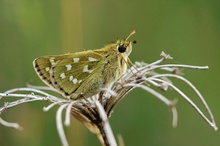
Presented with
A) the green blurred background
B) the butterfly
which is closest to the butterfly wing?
the butterfly

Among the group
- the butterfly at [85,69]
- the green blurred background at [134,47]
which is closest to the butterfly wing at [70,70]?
the butterfly at [85,69]

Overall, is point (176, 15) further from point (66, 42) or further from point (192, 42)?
point (66, 42)

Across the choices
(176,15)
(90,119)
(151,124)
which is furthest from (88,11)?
(90,119)

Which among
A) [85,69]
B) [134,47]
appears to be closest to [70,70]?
[85,69]

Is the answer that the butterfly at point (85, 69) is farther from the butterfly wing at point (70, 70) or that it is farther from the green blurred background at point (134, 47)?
the green blurred background at point (134, 47)

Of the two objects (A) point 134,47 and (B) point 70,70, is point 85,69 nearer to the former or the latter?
(B) point 70,70
